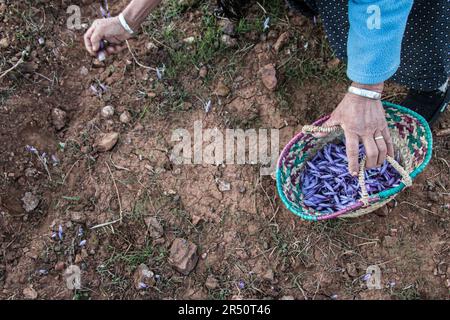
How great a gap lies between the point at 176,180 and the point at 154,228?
27cm

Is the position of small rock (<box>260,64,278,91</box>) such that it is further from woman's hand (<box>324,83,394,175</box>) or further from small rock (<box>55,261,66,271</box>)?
small rock (<box>55,261,66,271</box>)

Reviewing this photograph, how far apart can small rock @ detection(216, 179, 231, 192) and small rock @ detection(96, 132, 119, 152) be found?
57cm

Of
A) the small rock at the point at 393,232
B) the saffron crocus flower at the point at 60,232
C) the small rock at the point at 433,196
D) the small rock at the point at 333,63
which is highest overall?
the small rock at the point at 333,63

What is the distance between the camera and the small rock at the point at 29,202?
2.47 meters

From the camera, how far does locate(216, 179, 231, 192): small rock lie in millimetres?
2506

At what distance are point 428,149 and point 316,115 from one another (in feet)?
2.05

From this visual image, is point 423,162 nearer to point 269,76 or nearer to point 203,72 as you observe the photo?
point 269,76

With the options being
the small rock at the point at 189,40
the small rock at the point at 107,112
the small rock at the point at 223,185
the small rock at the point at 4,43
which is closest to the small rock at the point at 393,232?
the small rock at the point at 223,185

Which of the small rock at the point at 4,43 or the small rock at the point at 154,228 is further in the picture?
the small rock at the point at 4,43

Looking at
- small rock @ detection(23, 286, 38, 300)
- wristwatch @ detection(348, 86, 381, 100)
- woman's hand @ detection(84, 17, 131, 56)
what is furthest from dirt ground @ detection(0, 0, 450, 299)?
wristwatch @ detection(348, 86, 381, 100)

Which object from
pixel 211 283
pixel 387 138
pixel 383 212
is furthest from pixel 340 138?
pixel 211 283

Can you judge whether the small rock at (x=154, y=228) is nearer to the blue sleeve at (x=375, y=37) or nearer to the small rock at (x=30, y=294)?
the small rock at (x=30, y=294)

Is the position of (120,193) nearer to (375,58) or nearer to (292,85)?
(292,85)

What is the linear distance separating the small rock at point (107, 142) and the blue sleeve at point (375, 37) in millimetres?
1277
